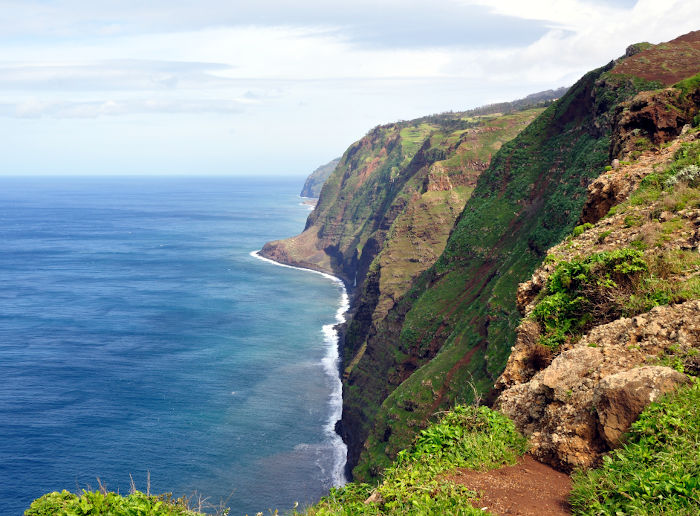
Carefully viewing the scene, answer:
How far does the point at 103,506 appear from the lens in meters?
Result: 14.9

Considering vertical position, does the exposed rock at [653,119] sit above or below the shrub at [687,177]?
above

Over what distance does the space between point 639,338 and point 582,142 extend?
53.9 m

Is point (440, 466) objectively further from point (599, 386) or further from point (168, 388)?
point (168, 388)

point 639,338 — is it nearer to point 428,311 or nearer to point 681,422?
point 681,422

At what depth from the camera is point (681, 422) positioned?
36.2ft

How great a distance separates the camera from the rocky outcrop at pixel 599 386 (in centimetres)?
1214

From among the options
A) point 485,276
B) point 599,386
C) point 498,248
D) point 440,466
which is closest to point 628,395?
point 599,386

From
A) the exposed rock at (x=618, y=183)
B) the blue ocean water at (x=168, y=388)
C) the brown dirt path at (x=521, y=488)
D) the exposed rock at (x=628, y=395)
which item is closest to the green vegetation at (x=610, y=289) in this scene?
the exposed rock at (x=628, y=395)

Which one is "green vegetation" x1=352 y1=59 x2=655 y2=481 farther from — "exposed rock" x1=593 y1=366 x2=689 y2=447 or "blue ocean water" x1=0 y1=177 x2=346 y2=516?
"exposed rock" x1=593 y1=366 x2=689 y2=447

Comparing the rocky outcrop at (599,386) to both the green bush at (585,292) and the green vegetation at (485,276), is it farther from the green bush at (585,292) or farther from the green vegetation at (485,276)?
the green vegetation at (485,276)

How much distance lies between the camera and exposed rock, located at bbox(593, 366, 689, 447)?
1191cm

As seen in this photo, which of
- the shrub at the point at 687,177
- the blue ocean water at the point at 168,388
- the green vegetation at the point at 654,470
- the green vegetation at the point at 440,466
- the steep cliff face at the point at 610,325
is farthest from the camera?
the blue ocean water at the point at 168,388

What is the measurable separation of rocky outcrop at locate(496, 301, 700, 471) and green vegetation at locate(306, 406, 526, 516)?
90 centimetres

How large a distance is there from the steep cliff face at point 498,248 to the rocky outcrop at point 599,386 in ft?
58.1
